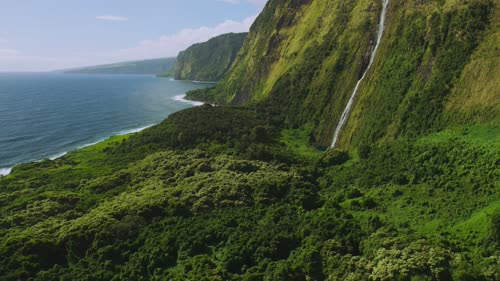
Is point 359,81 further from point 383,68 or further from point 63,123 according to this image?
point 63,123

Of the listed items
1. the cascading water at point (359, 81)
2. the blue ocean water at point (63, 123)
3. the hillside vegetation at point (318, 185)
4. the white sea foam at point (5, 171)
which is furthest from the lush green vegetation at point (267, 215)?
the blue ocean water at point (63, 123)

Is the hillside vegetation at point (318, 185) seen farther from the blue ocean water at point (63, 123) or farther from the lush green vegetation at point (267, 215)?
the blue ocean water at point (63, 123)

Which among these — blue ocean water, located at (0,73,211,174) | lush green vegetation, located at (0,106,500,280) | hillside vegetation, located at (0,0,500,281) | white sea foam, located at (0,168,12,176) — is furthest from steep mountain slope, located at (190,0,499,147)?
white sea foam, located at (0,168,12,176)

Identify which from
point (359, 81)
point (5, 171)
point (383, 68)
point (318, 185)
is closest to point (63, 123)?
point (5, 171)

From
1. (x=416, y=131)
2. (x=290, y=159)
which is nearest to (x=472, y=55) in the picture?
(x=416, y=131)

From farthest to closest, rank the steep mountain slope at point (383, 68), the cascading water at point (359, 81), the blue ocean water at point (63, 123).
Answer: the blue ocean water at point (63, 123) → the cascading water at point (359, 81) → the steep mountain slope at point (383, 68)

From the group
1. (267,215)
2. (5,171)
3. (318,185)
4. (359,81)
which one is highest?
(359,81)

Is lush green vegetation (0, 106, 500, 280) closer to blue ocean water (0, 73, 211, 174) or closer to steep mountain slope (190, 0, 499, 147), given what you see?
steep mountain slope (190, 0, 499, 147)

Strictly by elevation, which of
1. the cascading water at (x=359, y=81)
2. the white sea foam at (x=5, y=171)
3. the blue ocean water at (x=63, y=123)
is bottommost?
the white sea foam at (x=5, y=171)

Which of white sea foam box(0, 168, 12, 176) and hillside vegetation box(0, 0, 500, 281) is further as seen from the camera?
white sea foam box(0, 168, 12, 176)

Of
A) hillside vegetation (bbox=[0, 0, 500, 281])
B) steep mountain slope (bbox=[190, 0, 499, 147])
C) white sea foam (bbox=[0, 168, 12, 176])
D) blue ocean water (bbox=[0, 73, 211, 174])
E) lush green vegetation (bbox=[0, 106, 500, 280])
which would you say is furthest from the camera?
blue ocean water (bbox=[0, 73, 211, 174])
